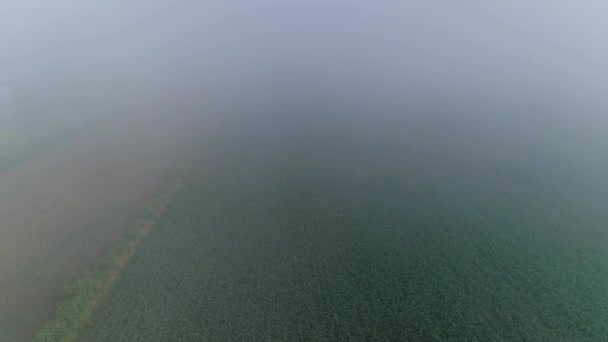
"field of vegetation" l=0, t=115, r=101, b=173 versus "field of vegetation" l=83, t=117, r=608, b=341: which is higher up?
"field of vegetation" l=83, t=117, r=608, b=341

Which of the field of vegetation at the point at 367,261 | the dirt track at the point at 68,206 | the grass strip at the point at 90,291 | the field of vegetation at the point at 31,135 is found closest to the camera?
the grass strip at the point at 90,291

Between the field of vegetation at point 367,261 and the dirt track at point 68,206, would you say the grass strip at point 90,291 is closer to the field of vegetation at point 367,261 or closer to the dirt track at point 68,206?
the field of vegetation at point 367,261

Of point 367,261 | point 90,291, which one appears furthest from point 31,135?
point 367,261

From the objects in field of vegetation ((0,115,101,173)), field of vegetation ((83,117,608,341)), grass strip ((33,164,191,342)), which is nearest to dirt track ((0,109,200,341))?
grass strip ((33,164,191,342))

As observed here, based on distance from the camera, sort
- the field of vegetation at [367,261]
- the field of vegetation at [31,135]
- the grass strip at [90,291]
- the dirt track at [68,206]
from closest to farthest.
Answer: the grass strip at [90,291]
the field of vegetation at [367,261]
the dirt track at [68,206]
the field of vegetation at [31,135]

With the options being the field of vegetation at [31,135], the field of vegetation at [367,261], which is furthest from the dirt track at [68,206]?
the field of vegetation at [367,261]

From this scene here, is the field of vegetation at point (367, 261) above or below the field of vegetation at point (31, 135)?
above

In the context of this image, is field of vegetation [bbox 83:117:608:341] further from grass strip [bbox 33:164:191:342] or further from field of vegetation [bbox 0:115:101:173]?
field of vegetation [bbox 0:115:101:173]
